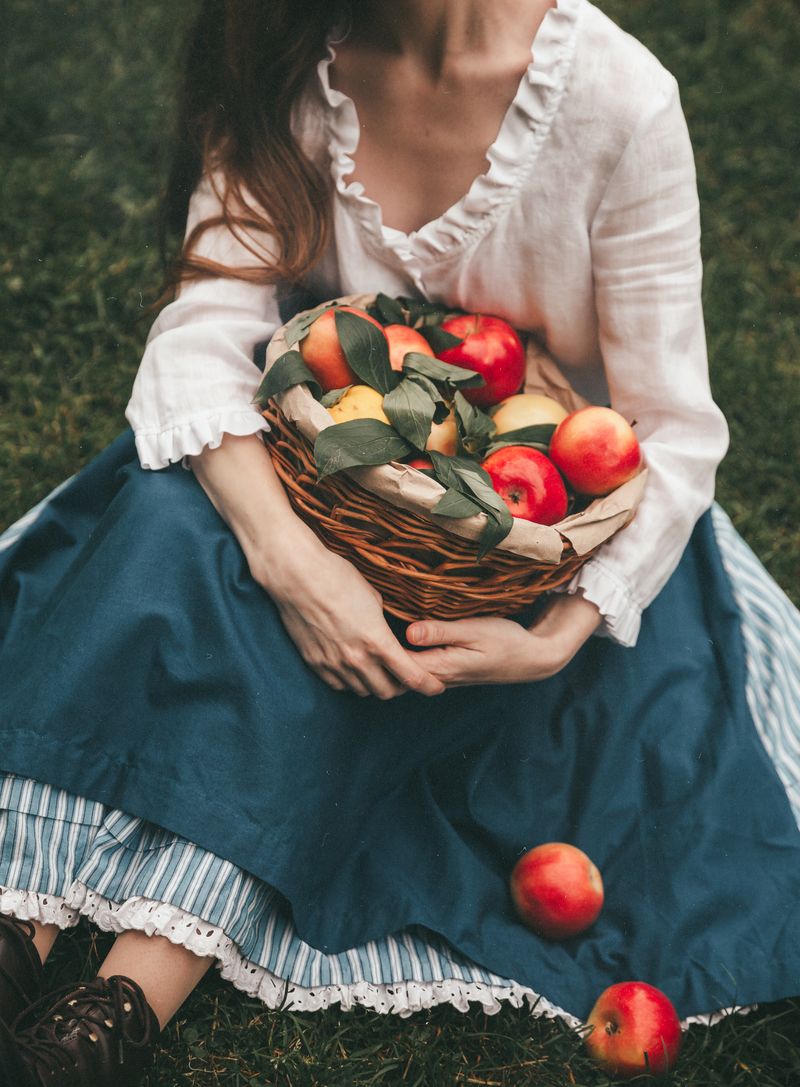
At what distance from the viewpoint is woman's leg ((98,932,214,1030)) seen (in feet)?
4.73

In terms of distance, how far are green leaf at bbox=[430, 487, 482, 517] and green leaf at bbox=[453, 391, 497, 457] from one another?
0.69ft

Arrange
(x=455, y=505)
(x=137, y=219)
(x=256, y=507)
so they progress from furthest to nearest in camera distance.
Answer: (x=137, y=219) < (x=256, y=507) < (x=455, y=505)

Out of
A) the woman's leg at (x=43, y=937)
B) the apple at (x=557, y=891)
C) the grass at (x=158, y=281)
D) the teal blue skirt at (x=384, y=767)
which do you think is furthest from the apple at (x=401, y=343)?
the woman's leg at (x=43, y=937)

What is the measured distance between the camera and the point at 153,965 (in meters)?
1.44

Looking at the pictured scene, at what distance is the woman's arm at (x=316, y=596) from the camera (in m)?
1.45

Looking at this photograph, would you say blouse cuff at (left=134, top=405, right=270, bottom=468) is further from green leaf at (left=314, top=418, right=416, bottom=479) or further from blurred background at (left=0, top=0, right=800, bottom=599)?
blurred background at (left=0, top=0, right=800, bottom=599)

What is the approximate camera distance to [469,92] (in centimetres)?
168

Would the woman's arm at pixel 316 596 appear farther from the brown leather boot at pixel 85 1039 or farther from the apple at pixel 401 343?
the brown leather boot at pixel 85 1039

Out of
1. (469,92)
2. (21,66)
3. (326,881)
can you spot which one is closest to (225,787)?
(326,881)

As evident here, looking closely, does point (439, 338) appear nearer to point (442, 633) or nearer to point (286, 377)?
point (286, 377)

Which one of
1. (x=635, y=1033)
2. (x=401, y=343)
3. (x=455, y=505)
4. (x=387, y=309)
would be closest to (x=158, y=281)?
(x=387, y=309)

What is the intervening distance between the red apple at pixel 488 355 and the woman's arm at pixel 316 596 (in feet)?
1.15

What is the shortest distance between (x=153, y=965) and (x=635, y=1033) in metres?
0.69

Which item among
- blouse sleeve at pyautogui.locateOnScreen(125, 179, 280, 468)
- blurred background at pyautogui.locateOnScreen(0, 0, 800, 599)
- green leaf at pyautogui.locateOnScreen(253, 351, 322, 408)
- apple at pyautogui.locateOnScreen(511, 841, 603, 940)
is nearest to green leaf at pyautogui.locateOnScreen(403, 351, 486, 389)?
green leaf at pyautogui.locateOnScreen(253, 351, 322, 408)
